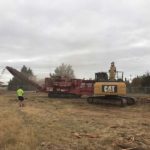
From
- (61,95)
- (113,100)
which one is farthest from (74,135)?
(61,95)

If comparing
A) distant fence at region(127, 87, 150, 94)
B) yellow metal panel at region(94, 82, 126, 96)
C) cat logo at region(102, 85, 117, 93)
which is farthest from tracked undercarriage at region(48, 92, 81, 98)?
distant fence at region(127, 87, 150, 94)

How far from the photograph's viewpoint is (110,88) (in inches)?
1464

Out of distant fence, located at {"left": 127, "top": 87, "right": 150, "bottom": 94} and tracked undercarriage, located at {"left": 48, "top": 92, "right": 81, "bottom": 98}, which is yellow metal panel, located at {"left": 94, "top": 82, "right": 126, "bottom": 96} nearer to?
tracked undercarriage, located at {"left": 48, "top": 92, "right": 81, "bottom": 98}

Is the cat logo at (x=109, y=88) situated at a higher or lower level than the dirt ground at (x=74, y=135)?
higher

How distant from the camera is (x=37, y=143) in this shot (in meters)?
16.1

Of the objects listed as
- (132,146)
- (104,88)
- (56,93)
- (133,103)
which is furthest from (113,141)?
(56,93)

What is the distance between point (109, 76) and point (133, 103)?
3.38 m

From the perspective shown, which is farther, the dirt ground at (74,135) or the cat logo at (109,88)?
the cat logo at (109,88)

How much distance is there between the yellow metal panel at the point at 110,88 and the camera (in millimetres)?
36844

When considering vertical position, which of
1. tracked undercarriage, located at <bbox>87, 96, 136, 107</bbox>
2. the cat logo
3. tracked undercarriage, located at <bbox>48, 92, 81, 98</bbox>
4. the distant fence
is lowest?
tracked undercarriage, located at <bbox>87, 96, 136, 107</bbox>

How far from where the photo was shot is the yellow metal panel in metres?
36.8

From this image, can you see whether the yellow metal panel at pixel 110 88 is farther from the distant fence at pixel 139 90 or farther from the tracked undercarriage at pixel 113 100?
the distant fence at pixel 139 90

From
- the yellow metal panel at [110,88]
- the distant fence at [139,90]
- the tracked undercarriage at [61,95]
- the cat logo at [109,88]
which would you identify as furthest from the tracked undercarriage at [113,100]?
the distant fence at [139,90]

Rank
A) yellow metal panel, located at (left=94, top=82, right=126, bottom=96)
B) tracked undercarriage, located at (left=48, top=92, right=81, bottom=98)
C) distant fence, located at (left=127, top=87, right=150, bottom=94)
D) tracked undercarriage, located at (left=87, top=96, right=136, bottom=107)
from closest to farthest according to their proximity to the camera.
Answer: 1. yellow metal panel, located at (left=94, top=82, right=126, bottom=96)
2. tracked undercarriage, located at (left=87, top=96, right=136, bottom=107)
3. tracked undercarriage, located at (left=48, top=92, right=81, bottom=98)
4. distant fence, located at (left=127, top=87, right=150, bottom=94)
